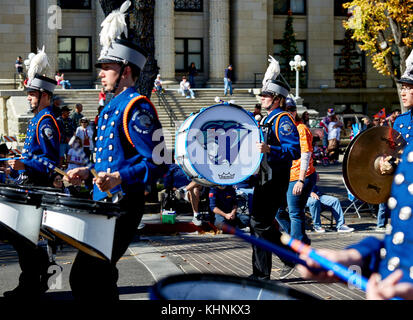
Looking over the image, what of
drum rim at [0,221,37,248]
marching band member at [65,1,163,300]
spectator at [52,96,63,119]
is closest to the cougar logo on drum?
spectator at [52,96,63,119]

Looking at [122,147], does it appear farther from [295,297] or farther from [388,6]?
[388,6]

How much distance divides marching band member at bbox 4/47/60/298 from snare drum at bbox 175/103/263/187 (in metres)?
1.54

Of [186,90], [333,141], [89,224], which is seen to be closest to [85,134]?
[333,141]

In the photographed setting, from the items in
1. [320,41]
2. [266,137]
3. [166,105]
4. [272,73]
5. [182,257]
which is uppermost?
[320,41]

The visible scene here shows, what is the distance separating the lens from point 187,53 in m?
43.1

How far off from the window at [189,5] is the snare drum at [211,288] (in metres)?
41.1

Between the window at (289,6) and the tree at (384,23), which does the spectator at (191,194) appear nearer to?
the tree at (384,23)

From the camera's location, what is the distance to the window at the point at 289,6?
44562 mm

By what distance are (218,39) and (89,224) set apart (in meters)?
38.4

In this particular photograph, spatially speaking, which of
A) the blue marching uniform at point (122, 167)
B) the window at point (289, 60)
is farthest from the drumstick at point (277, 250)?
the window at point (289, 60)

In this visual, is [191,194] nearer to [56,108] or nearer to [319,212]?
[319,212]
